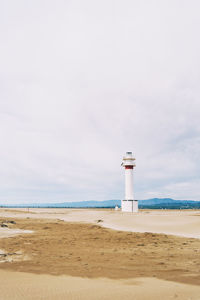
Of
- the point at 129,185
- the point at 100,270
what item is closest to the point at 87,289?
the point at 100,270

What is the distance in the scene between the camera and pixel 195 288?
774 centimetres

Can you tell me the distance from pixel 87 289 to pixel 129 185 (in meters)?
37.0

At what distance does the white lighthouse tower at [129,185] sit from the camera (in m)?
44.4

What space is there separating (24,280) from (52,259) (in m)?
3.32

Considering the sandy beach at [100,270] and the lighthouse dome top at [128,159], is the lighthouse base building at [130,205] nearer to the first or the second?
the lighthouse dome top at [128,159]

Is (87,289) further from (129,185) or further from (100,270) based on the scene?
(129,185)

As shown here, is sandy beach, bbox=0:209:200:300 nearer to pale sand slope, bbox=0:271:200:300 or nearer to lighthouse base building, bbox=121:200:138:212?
pale sand slope, bbox=0:271:200:300

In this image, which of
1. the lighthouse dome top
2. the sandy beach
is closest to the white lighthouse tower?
the lighthouse dome top

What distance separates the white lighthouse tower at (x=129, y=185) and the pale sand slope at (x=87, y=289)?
3585cm

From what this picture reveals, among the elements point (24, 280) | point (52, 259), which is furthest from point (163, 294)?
point (52, 259)

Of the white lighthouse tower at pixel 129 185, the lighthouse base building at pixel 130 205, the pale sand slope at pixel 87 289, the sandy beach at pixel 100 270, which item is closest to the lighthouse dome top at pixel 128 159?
the white lighthouse tower at pixel 129 185

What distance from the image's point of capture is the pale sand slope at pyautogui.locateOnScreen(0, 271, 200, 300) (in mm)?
7152

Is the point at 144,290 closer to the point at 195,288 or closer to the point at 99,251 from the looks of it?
the point at 195,288

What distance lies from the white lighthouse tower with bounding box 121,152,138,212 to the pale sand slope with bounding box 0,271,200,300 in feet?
118
